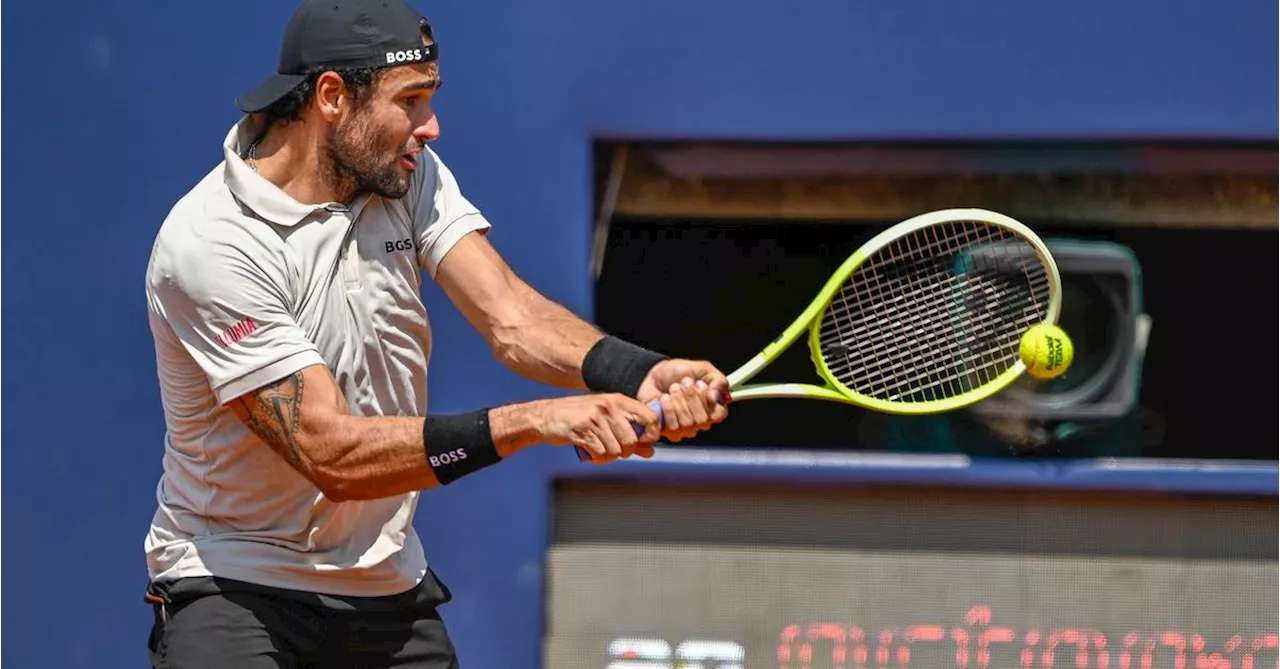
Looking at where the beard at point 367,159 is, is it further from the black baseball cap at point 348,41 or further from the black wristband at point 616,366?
the black wristband at point 616,366

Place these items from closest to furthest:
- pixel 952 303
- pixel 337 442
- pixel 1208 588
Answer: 1. pixel 337 442
2. pixel 952 303
3. pixel 1208 588

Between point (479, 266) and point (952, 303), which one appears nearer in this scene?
point (479, 266)

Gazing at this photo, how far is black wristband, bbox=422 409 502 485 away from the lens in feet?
9.29

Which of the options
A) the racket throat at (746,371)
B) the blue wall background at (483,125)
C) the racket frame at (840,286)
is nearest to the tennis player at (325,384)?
the racket throat at (746,371)

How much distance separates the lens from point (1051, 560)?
411 centimetres

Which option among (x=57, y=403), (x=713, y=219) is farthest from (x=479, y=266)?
(x=57, y=403)

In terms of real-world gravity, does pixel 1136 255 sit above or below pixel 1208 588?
above

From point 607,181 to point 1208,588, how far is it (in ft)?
5.38

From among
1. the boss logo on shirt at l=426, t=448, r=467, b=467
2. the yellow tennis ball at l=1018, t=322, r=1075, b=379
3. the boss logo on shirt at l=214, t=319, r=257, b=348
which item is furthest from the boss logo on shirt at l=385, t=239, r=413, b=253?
the yellow tennis ball at l=1018, t=322, r=1075, b=379

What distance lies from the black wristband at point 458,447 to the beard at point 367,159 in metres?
0.47

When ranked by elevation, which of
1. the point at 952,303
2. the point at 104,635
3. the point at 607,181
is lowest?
the point at 104,635

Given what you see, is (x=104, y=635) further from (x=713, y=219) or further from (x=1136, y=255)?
(x=1136, y=255)

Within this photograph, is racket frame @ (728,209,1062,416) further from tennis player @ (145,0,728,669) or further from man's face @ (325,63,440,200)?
man's face @ (325,63,440,200)

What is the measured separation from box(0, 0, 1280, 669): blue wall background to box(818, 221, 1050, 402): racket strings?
1.31 feet
